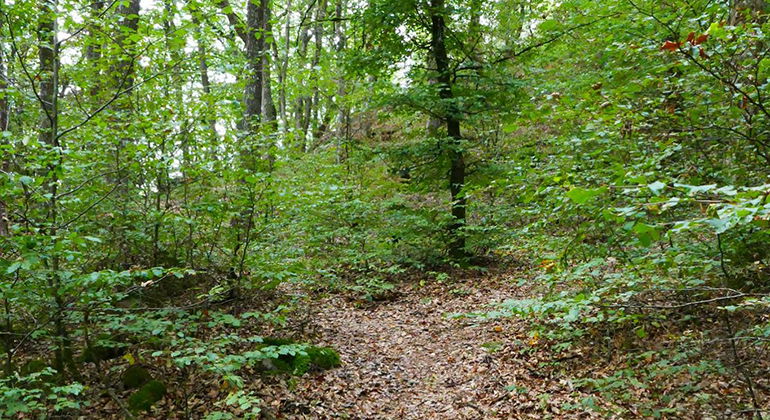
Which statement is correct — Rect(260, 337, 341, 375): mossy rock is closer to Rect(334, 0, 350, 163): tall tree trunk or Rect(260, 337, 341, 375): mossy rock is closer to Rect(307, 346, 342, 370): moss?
Rect(307, 346, 342, 370): moss

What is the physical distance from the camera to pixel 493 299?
816 centimetres

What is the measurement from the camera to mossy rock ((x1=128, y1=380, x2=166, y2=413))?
15.3ft

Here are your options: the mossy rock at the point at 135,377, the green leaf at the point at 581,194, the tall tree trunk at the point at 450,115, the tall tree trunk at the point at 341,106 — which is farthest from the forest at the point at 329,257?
the tall tree trunk at the point at 341,106

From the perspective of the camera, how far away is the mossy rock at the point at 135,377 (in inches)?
197

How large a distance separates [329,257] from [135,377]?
461 cm

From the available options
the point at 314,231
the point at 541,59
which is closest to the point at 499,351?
A: the point at 314,231

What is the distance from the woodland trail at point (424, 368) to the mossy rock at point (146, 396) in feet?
4.17

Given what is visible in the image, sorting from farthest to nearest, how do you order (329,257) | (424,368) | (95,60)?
(329,257), (424,368), (95,60)

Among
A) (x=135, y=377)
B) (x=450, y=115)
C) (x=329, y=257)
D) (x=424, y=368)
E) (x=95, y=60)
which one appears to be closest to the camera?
(x=135, y=377)

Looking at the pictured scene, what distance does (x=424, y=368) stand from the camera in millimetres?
6344

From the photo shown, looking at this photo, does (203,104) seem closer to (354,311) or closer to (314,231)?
(314,231)

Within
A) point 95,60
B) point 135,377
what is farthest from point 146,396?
point 95,60

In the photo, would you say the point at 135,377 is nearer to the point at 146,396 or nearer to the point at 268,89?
the point at 146,396

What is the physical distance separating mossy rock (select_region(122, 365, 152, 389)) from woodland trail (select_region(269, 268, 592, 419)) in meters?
1.54
